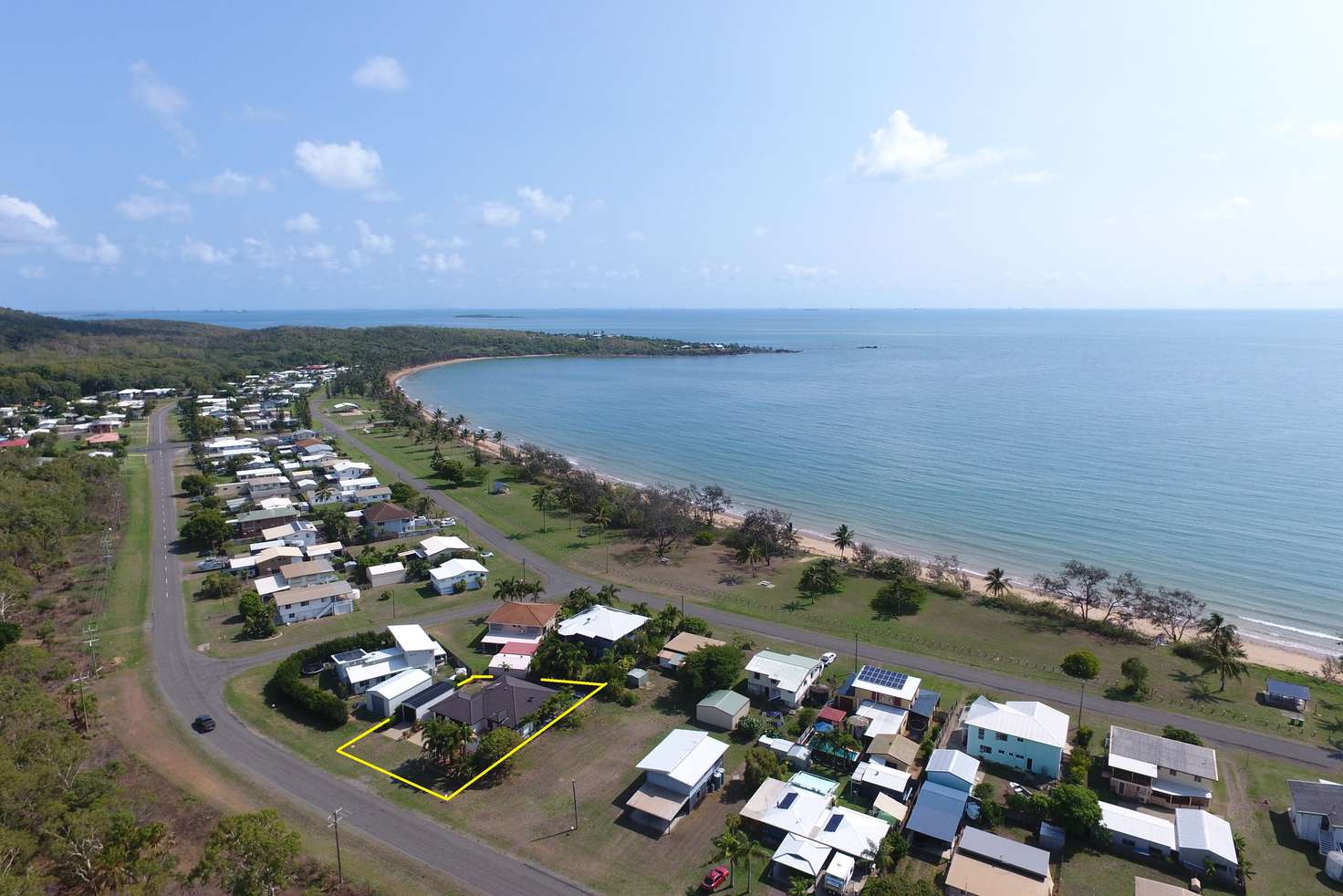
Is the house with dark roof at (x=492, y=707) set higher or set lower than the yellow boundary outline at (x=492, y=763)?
higher

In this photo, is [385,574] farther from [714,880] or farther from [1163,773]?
[1163,773]

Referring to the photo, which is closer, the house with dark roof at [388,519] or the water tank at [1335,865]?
the water tank at [1335,865]

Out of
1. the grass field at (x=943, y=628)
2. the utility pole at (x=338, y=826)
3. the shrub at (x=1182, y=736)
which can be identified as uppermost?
the shrub at (x=1182, y=736)

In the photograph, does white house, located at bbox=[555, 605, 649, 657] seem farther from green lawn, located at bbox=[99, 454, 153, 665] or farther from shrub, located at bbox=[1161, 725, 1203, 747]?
shrub, located at bbox=[1161, 725, 1203, 747]

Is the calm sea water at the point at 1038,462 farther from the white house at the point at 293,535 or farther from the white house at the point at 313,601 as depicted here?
the white house at the point at 313,601

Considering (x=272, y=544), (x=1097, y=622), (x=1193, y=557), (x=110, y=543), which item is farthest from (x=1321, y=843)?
(x=110, y=543)

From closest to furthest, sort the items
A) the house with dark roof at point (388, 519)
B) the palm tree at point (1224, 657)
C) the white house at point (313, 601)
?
1. the palm tree at point (1224, 657)
2. the white house at point (313, 601)
3. the house with dark roof at point (388, 519)

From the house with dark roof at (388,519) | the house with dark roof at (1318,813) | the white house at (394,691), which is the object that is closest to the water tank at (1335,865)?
the house with dark roof at (1318,813)

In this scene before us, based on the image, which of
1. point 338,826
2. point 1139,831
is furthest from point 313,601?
point 1139,831
